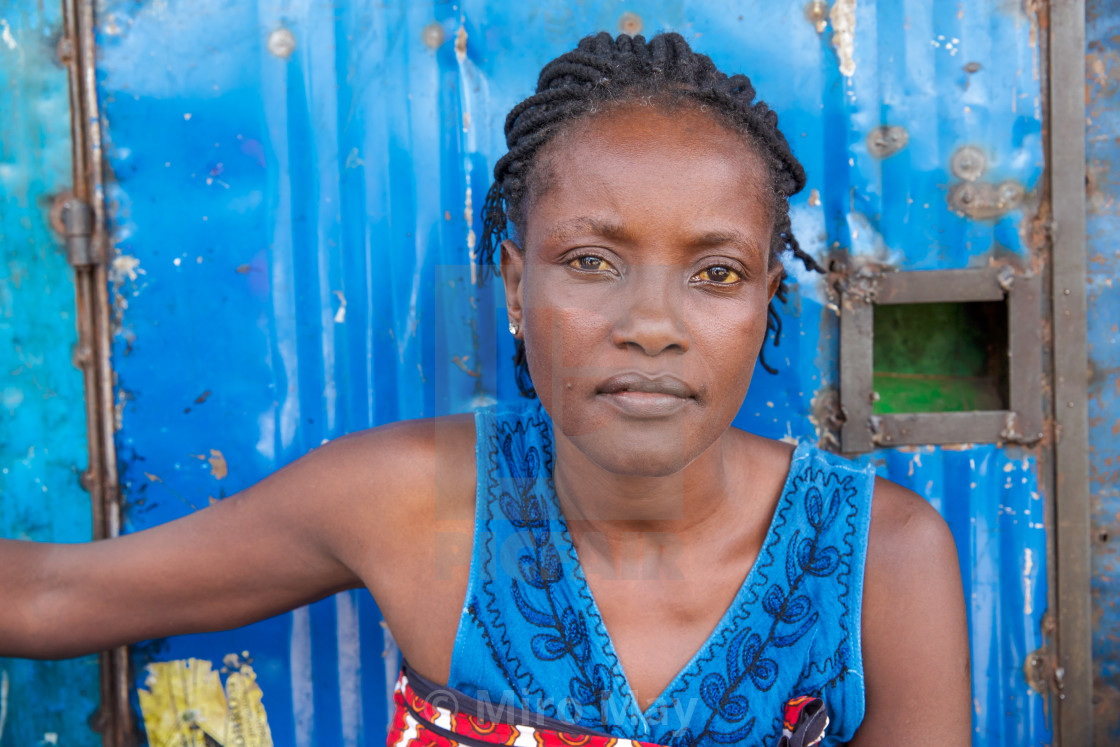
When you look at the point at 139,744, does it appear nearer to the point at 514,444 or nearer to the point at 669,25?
the point at 514,444

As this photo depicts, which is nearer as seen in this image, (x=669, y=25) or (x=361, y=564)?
(x=361, y=564)

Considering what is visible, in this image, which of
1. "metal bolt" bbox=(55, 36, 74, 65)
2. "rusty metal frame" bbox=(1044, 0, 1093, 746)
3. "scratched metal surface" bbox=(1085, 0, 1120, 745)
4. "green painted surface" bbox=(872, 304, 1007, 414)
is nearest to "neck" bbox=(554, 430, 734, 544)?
"green painted surface" bbox=(872, 304, 1007, 414)

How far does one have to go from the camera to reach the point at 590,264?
127 cm

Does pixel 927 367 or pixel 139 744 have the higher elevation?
pixel 927 367

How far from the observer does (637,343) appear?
1.18m

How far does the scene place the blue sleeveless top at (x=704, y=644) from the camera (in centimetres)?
138

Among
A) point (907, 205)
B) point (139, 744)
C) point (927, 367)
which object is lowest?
point (139, 744)

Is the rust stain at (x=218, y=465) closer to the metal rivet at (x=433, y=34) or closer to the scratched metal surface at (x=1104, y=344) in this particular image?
the metal rivet at (x=433, y=34)

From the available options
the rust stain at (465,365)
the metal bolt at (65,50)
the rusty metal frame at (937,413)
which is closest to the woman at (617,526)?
the rust stain at (465,365)

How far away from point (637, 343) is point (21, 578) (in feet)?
4.10

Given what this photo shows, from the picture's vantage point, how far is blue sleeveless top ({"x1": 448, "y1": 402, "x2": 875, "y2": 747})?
1381 mm

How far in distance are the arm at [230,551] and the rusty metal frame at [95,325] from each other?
1.01 feet

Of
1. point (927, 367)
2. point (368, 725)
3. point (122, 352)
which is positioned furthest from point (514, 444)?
point (927, 367)

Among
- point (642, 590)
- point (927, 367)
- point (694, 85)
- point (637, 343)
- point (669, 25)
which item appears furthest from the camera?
point (927, 367)
